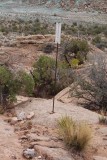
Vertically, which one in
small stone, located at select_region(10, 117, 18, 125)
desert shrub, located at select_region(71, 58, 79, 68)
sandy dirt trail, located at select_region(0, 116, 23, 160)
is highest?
sandy dirt trail, located at select_region(0, 116, 23, 160)

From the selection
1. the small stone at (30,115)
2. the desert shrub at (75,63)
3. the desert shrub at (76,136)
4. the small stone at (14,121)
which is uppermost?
the desert shrub at (76,136)

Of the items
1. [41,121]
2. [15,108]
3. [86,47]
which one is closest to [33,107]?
[15,108]

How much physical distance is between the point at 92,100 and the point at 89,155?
5.86 meters

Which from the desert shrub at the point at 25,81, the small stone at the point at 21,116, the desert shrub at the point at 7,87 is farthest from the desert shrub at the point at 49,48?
the small stone at the point at 21,116

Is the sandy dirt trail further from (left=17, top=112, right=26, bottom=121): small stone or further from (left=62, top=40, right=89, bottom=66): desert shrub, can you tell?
(left=62, top=40, right=89, bottom=66): desert shrub

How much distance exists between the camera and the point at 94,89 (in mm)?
14367

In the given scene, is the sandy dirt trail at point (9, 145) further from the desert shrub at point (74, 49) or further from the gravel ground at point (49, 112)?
the desert shrub at point (74, 49)

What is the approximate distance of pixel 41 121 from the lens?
11188 mm

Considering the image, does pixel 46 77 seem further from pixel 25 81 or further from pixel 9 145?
pixel 9 145

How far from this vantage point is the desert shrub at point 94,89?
14.2 meters

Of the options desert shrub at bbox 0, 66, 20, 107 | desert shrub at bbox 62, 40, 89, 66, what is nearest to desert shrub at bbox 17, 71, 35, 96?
desert shrub at bbox 0, 66, 20, 107

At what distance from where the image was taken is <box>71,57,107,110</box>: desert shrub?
1423 cm

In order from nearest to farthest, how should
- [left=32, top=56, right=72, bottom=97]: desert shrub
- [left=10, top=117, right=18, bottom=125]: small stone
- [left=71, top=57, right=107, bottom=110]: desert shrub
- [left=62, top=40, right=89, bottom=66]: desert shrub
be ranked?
[left=10, top=117, right=18, bottom=125]: small stone → [left=71, top=57, right=107, bottom=110]: desert shrub → [left=32, top=56, right=72, bottom=97]: desert shrub → [left=62, top=40, right=89, bottom=66]: desert shrub

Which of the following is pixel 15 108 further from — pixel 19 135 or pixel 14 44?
pixel 14 44
